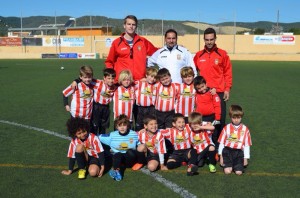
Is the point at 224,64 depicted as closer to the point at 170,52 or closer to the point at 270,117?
the point at 170,52

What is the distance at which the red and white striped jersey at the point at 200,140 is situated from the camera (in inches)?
203

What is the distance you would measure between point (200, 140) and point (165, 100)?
831 mm

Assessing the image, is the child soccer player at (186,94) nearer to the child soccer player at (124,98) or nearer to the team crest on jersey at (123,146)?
the child soccer player at (124,98)

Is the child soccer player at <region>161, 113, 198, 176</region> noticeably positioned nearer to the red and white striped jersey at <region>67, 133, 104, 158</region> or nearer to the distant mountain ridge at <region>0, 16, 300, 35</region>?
the red and white striped jersey at <region>67, 133, 104, 158</region>

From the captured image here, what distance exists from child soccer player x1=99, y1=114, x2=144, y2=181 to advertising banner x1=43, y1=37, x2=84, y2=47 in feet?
129

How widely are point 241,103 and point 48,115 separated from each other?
548cm

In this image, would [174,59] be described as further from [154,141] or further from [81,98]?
[81,98]

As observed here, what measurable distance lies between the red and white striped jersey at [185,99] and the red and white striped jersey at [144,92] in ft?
1.32

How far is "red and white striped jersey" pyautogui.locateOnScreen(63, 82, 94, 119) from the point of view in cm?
542

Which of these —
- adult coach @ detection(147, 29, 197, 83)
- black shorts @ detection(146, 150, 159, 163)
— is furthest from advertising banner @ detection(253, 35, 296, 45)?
black shorts @ detection(146, 150, 159, 163)

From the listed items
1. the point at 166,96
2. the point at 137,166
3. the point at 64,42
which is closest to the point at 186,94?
the point at 166,96

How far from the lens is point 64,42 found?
42.8m

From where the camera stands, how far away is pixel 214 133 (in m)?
5.71

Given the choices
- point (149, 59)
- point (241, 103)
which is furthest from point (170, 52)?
point (241, 103)
